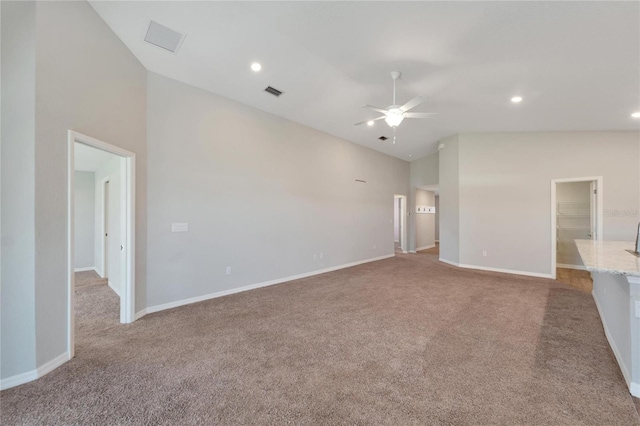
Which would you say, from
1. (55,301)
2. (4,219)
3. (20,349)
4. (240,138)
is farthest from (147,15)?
(20,349)

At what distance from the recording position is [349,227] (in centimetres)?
670

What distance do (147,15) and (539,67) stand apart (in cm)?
456

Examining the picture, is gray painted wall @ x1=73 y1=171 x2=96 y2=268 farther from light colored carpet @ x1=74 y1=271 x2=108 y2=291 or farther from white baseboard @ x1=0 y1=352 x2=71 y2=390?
white baseboard @ x1=0 y1=352 x2=71 y2=390

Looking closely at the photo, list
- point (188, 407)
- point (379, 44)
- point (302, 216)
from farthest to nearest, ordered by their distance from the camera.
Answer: point (302, 216)
point (379, 44)
point (188, 407)

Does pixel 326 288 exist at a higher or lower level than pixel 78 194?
lower

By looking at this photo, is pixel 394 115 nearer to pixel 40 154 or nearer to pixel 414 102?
pixel 414 102

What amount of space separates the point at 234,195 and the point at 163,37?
226cm

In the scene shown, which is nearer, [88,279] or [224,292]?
[224,292]

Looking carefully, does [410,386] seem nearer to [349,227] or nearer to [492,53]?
[492,53]

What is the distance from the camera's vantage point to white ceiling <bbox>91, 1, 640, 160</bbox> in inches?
96.4

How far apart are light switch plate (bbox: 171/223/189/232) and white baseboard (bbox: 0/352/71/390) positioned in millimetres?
1782

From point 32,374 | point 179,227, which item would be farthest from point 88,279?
point 32,374

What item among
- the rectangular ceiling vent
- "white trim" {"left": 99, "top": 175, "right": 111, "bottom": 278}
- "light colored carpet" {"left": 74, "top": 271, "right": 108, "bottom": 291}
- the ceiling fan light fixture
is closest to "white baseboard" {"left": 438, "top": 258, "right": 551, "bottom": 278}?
the ceiling fan light fixture

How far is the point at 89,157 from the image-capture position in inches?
194
